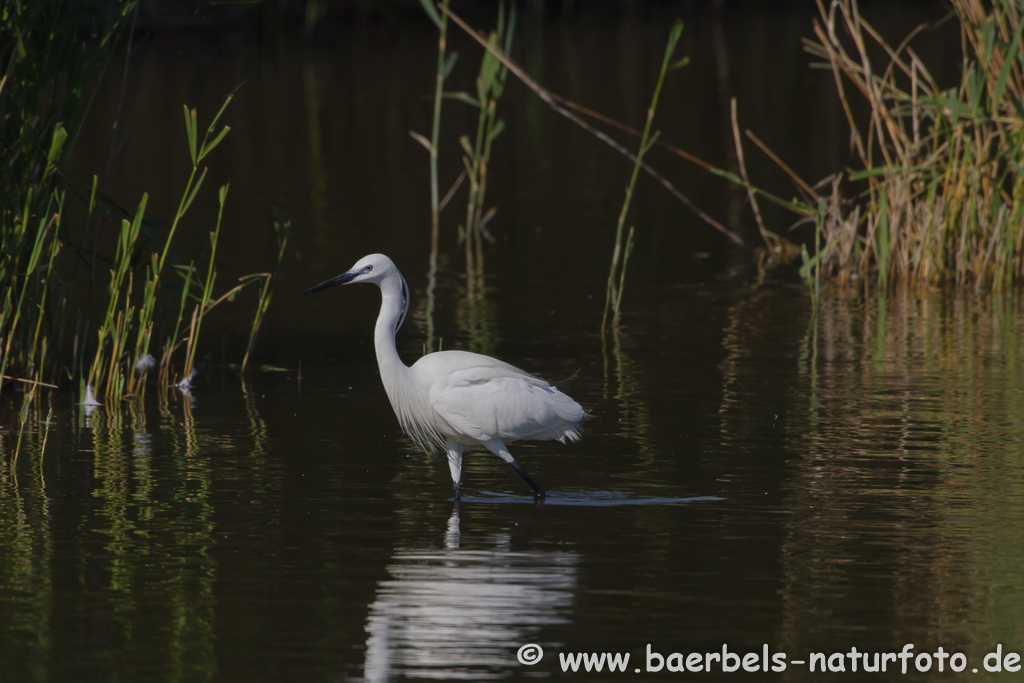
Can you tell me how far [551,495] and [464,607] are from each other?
1.53 metres

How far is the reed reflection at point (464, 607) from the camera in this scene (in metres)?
4.77

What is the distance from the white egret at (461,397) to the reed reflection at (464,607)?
566 mm

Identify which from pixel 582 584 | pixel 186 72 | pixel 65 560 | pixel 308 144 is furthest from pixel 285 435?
pixel 186 72

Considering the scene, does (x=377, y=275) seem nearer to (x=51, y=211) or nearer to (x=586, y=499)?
(x=586, y=499)

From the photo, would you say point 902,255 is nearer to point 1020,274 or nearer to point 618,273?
point 1020,274

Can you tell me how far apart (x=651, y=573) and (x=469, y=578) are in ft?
2.14

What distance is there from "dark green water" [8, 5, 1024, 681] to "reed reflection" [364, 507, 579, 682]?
0.01 m

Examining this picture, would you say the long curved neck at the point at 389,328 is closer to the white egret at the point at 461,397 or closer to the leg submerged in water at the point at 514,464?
the white egret at the point at 461,397

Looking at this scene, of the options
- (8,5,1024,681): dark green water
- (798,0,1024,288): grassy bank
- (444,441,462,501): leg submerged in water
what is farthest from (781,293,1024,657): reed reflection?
(444,441,462,501): leg submerged in water

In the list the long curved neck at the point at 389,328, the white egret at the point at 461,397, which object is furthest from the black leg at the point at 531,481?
the long curved neck at the point at 389,328

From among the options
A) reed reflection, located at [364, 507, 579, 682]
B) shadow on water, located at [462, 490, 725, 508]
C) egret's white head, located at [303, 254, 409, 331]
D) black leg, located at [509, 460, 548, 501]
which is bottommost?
reed reflection, located at [364, 507, 579, 682]

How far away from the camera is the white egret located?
652 centimetres

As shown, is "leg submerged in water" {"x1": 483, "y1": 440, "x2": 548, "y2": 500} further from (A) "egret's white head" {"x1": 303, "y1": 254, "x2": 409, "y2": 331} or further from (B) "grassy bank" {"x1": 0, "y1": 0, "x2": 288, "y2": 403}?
(B) "grassy bank" {"x1": 0, "y1": 0, "x2": 288, "y2": 403}

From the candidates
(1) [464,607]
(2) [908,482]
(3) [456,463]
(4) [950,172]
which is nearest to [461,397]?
(3) [456,463]
